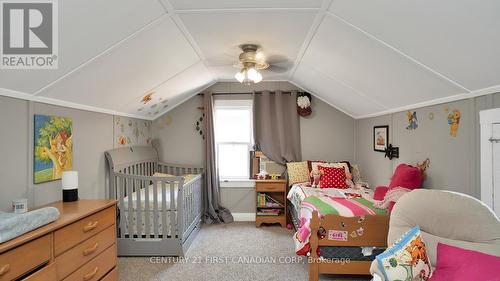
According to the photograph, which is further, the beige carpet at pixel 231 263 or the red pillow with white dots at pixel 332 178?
the red pillow with white dots at pixel 332 178

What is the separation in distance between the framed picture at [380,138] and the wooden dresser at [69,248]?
3089 mm

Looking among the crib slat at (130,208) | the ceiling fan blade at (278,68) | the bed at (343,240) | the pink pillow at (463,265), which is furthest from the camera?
the ceiling fan blade at (278,68)

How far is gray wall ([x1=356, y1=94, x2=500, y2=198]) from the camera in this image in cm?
176

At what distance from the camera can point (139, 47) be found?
2.01 m

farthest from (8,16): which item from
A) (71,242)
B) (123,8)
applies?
(71,242)

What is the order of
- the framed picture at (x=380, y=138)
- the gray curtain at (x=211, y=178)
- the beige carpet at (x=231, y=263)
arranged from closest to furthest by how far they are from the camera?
the beige carpet at (x=231, y=263) → the framed picture at (x=380, y=138) → the gray curtain at (x=211, y=178)

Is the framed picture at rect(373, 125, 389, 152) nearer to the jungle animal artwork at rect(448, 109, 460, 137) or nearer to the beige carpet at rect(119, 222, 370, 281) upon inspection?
the jungle animal artwork at rect(448, 109, 460, 137)

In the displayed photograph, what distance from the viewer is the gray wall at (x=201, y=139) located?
4.16 m

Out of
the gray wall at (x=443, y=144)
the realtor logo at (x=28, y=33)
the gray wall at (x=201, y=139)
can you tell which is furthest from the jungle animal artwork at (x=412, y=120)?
the realtor logo at (x=28, y=33)

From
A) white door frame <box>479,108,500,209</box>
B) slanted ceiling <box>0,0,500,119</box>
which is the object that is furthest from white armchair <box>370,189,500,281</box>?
slanted ceiling <box>0,0,500,119</box>

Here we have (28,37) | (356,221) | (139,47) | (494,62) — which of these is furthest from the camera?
(356,221)

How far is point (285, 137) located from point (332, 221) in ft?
6.76

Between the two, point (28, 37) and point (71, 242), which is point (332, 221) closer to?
point (71, 242)

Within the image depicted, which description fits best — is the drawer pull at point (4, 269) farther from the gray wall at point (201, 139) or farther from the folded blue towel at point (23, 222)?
the gray wall at point (201, 139)
